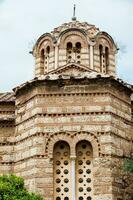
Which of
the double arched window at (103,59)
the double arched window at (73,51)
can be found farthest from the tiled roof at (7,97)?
the double arched window at (103,59)

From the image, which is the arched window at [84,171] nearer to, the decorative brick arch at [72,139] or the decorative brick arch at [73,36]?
the decorative brick arch at [72,139]

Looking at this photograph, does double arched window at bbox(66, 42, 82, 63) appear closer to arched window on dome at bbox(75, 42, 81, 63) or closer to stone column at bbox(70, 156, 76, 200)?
arched window on dome at bbox(75, 42, 81, 63)

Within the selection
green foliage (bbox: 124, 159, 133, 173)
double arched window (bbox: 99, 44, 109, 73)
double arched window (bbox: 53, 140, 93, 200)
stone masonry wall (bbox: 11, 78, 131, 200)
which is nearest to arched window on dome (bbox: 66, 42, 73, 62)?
double arched window (bbox: 99, 44, 109, 73)

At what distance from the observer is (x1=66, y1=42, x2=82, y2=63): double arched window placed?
61.5 feet

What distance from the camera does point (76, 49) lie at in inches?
747

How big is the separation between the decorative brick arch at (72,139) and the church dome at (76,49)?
177 inches

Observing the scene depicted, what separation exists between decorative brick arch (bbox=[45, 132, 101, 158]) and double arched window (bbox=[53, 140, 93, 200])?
17 cm

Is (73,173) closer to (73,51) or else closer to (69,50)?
(73,51)

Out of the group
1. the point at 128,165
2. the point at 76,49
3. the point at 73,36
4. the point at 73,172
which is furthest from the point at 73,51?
the point at 128,165

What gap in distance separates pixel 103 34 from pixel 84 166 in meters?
7.05

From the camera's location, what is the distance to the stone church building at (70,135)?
45.5 feet

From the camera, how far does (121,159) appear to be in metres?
14.3

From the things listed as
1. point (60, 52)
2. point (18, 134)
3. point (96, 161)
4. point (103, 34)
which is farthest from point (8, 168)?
point (103, 34)

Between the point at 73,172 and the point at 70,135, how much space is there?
1.10 metres
